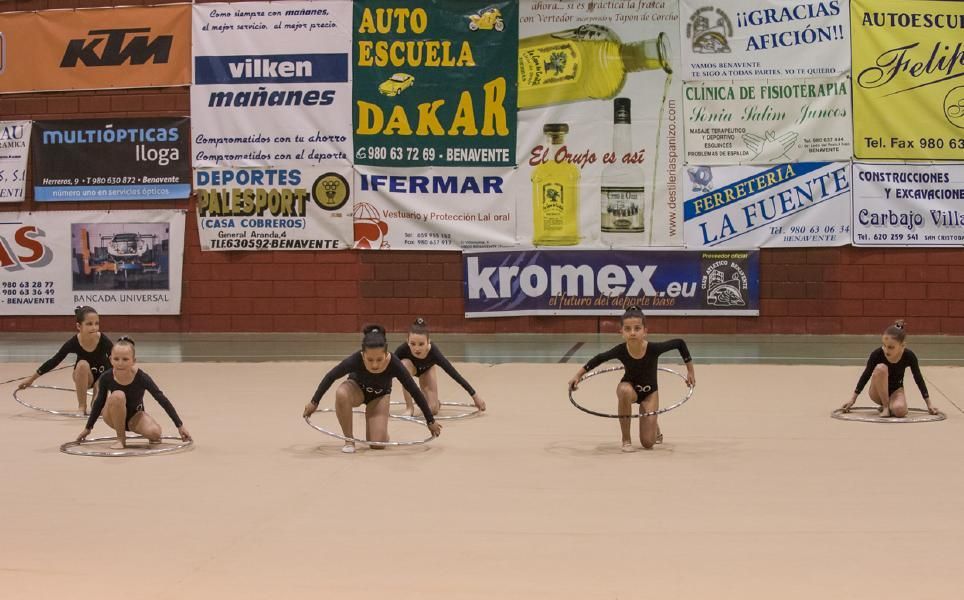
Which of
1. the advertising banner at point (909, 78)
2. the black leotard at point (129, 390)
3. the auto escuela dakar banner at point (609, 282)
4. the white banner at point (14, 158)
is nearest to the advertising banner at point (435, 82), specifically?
the auto escuela dakar banner at point (609, 282)

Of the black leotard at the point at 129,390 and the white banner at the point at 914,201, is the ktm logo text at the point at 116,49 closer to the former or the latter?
the black leotard at the point at 129,390

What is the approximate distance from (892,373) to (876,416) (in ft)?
1.35

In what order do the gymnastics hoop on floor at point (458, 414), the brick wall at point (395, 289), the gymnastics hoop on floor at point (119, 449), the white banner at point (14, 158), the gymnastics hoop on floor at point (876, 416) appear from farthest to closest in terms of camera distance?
the white banner at point (14, 158) < the brick wall at point (395, 289) < the gymnastics hoop on floor at point (458, 414) < the gymnastics hoop on floor at point (876, 416) < the gymnastics hoop on floor at point (119, 449)

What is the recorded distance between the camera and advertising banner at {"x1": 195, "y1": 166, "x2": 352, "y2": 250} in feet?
55.8

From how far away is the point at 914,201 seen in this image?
52.6 feet

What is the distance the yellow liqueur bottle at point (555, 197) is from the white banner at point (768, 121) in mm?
1851

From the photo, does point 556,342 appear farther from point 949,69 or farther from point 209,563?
point 209,563

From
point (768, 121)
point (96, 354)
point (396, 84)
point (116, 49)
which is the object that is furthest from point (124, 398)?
point (768, 121)

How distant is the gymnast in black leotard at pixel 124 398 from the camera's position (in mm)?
7762

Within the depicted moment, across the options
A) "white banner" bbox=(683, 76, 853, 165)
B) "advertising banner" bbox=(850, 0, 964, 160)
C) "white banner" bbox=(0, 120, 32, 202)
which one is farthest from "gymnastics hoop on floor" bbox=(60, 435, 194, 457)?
"advertising banner" bbox=(850, 0, 964, 160)

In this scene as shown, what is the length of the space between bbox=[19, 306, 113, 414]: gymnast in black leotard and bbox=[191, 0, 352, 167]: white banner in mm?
7666

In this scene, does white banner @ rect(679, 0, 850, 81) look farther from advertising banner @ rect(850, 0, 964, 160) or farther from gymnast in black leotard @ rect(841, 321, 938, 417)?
gymnast in black leotard @ rect(841, 321, 938, 417)

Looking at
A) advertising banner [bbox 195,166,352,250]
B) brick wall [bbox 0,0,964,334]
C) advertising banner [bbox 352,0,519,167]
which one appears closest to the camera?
brick wall [bbox 0,0,964,334]

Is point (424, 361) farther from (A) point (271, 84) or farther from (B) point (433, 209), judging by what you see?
(A) point (271, 84)
